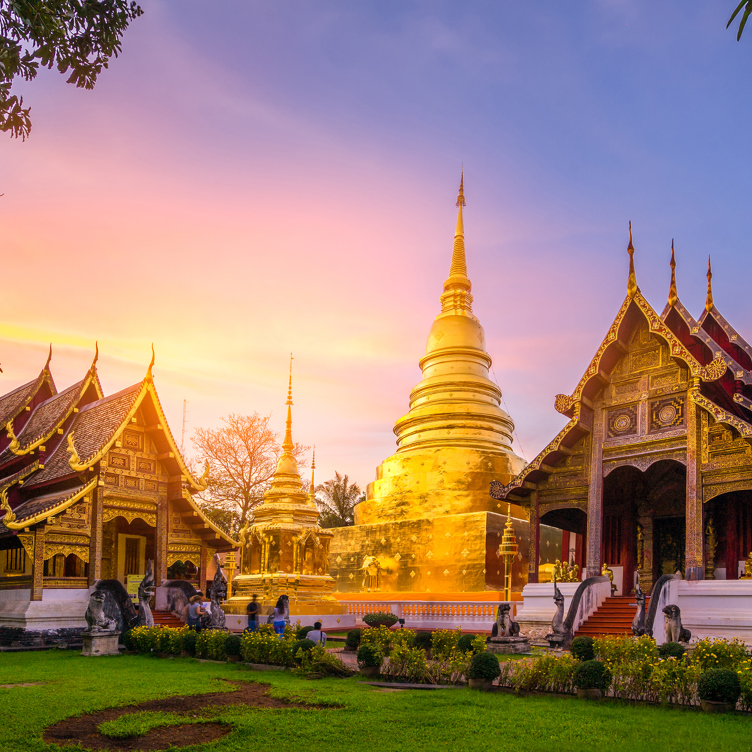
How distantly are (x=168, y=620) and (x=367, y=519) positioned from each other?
12177 mm

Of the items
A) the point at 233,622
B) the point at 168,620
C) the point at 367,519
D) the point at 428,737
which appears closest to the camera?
the point at 428,737

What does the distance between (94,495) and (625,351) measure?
1311 centimetres

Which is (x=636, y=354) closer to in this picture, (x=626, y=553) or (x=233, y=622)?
(x=626, y=553)

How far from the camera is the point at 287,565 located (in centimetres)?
2505

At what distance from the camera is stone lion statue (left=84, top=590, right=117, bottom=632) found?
16.0 metres

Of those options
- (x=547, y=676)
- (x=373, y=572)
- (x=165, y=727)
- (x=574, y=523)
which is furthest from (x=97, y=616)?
(x=373, y=572)

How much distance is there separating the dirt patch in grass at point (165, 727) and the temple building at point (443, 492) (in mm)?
16488

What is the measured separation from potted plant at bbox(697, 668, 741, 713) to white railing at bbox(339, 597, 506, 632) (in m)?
11.6

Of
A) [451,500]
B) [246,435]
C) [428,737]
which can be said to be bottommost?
[428,737]

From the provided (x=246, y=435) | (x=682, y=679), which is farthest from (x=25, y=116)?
(x=246, y=435)

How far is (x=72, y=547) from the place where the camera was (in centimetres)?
1827

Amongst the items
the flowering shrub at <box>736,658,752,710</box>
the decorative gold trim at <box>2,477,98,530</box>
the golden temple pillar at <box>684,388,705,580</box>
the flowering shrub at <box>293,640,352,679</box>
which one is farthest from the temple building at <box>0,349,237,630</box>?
the flowering shrub at <box>736,658,752,710</box>

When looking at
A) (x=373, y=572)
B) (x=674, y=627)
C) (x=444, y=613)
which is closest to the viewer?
(x=674, y=627)

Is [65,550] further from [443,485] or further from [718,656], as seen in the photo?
[443,485]
